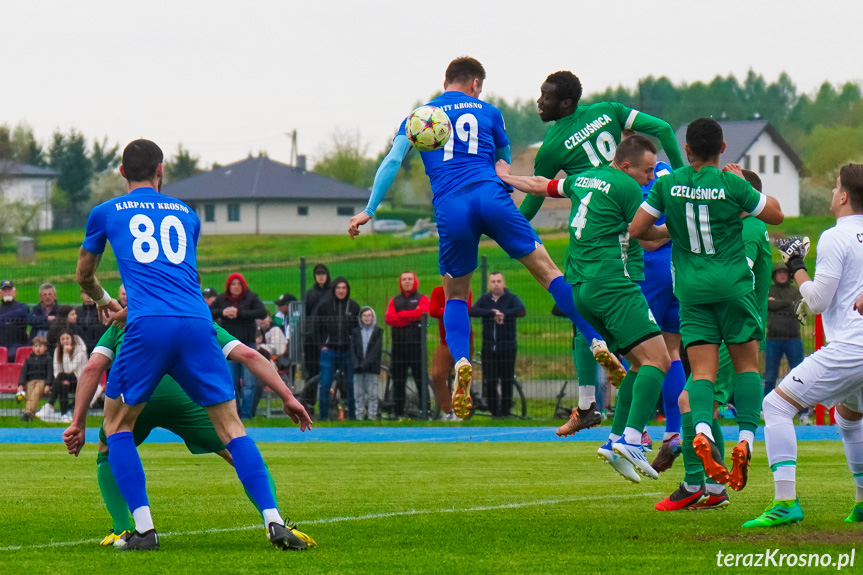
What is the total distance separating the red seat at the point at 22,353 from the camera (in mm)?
18797

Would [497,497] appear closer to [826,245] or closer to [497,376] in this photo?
[826,245]

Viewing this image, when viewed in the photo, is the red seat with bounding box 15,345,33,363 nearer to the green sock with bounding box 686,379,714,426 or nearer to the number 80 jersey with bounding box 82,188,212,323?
the number 80 jersey with bounding box 82,188,212,323

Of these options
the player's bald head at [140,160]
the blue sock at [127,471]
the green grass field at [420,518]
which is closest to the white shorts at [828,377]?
the green grass field at [420,518]

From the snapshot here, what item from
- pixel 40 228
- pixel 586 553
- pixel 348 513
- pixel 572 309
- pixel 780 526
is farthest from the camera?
pixel 40 228

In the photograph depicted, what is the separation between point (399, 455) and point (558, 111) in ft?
18.9

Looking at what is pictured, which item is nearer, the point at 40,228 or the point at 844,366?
the point at 844,366

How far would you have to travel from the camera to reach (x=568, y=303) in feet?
28.6

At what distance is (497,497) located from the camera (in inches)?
354


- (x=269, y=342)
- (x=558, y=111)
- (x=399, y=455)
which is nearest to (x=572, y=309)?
(x=558, y=111)

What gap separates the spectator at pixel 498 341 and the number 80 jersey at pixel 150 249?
11.3 metres

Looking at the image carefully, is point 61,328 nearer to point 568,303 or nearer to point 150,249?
point 568,303

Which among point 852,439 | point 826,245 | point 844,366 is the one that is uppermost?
point 826,245

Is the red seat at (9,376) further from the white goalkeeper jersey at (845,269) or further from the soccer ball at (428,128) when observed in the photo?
the white goalkeeper jersey at (845,269)

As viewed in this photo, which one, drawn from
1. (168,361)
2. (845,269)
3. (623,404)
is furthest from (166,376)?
(845,269)
